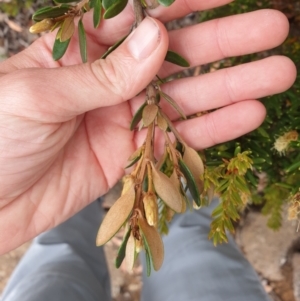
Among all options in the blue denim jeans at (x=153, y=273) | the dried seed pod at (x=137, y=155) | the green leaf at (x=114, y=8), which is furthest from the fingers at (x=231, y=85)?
the blue denim jeans at (x=153, y=273)

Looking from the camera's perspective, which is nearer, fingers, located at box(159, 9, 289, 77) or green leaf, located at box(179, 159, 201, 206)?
green leaf, located at box(179, 159, 201, 206)

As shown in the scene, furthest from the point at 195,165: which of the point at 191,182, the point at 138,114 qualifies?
the point at 138,114

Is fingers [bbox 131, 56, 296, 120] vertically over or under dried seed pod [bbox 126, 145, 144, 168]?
under

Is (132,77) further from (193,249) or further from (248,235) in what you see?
(248,235)

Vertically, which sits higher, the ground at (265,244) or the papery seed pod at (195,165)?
the papery seed pod at (195,165)

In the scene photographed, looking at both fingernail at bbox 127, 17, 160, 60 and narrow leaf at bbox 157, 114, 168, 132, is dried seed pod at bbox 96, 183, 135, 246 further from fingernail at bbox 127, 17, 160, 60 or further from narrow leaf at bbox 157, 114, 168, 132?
fingernail at bbox 127, 17, 160, 60

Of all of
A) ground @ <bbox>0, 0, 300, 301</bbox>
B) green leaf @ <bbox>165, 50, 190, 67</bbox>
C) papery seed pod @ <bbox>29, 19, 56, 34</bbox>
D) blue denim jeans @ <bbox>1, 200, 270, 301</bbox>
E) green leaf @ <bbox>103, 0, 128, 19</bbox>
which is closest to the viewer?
green leaf @ <bbox>103, 0, 128, 19</bbox>

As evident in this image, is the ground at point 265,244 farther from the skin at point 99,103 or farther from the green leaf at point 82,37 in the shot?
the green leaf at point 82,37


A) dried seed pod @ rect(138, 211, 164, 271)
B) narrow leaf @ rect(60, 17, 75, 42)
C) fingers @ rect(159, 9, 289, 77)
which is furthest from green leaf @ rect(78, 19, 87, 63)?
dried seed pod @ rect(138, 211, 164, 271)
